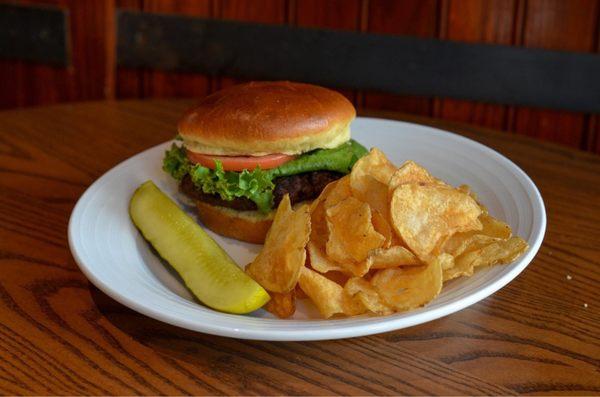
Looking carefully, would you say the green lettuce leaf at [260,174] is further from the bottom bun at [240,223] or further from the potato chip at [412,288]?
the potato chip at [412,288]

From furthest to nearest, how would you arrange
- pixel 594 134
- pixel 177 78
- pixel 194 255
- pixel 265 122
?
1. pixel 177 78
2. pixel 594 134
3. pixel 265 122
4. pixel 194 255

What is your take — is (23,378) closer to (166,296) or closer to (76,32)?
(166,296)

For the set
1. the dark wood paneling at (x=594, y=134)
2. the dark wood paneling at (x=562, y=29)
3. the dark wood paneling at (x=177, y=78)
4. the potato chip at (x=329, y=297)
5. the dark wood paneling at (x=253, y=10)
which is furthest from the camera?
the dark wood paneling at (x=177, y=78)

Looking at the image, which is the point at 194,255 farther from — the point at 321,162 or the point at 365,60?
the point at 365,60

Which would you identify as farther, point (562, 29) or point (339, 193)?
point (562, 29)

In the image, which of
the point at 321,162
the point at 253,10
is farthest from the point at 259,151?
the point at 253,10

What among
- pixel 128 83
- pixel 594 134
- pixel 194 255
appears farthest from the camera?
pixel 128 83

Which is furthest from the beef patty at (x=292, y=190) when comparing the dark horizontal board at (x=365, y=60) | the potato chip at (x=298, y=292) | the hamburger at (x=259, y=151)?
the dark horizontal board at (x=365, y=60)

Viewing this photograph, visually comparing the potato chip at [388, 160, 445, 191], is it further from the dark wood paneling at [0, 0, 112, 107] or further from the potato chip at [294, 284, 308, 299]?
the dark wood paneling at [0, 0, 112, 107]
